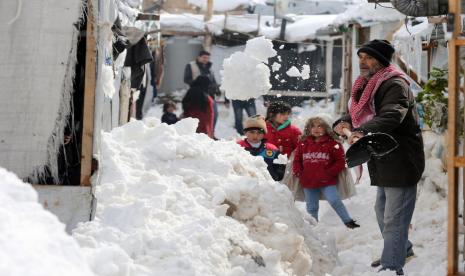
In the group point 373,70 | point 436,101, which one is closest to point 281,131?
point 436,101

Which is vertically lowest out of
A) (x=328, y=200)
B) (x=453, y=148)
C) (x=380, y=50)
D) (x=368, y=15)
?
(x=328, y=200)

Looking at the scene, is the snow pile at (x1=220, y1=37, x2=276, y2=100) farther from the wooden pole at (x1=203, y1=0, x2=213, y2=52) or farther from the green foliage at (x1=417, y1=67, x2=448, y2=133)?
the wooden pole at (x1=203, y1=0, x2=213, y2=52)

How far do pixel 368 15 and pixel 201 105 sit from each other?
6534 millimetres

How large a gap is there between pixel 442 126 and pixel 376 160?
3018 millimetres

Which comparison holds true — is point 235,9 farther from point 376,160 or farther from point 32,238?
point 32,238

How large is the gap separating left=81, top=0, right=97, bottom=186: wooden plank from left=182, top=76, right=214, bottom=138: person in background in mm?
8862

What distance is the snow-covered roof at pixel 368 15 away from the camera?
1841 cm

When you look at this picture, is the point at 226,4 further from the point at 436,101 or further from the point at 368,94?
the point at 368,94

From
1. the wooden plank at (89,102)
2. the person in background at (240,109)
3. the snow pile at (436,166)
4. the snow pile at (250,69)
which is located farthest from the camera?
the person in background at (240,109)

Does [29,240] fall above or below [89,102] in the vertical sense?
below

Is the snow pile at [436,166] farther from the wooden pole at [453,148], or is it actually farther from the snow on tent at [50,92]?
the snow on tent at [50,92]

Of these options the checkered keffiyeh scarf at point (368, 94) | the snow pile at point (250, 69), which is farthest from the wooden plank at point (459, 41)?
the snow pile at point (250, 69)

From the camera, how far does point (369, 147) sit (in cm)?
614

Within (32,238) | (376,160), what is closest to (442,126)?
(376,160)
